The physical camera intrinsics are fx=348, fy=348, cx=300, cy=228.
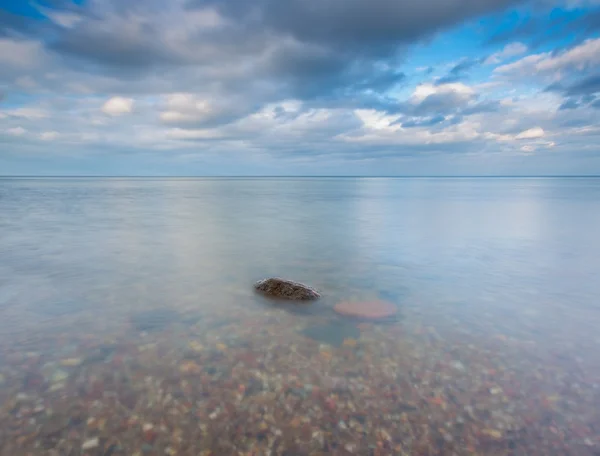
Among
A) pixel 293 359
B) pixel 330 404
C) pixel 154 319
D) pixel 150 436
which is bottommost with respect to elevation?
pixel 154 319

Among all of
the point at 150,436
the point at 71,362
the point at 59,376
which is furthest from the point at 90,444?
the point at 71,362

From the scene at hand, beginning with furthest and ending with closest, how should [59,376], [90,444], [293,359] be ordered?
[293,359] < [59,376] < [90,444]

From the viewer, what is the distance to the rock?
11.7 meters

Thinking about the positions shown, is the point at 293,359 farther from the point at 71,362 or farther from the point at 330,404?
the point at 71,362

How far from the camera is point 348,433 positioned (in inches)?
225

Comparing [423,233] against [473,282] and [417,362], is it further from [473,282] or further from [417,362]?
[417,362]

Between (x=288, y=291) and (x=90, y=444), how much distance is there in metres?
7.19

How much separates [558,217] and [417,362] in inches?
1548

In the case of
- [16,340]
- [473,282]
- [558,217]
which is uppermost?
[16,340]

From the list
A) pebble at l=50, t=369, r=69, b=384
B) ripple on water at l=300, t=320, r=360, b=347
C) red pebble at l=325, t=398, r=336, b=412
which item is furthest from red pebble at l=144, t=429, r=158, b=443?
ripple on water at l=300, t=320, r=360, b=347

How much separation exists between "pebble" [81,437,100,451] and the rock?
690 cm

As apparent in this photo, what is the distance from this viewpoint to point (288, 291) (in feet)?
38.9

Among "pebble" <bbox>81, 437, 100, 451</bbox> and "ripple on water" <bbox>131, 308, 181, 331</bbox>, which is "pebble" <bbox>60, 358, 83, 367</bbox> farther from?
"pebble" <bbox>81, 437, 100, 451</bbox>

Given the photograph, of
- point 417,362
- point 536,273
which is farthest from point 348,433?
point 536,273
